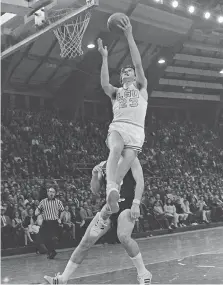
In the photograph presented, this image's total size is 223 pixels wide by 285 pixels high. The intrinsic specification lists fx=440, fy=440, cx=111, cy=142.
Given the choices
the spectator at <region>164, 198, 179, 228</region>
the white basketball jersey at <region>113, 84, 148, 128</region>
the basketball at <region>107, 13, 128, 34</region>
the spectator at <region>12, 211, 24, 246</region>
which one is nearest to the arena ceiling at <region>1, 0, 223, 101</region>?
the spectator at <region>164, 198, 179, 228</region>

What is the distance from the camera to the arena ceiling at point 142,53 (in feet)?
62.0

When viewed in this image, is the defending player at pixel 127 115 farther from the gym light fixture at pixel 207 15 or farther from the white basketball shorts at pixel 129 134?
the gym light fixture at pixel 207 15

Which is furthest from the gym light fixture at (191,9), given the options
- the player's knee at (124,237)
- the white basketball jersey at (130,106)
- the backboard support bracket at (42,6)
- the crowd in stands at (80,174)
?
the player's knee at (124,237)

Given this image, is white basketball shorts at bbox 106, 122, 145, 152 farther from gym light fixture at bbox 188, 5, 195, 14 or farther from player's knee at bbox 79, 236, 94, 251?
gym light fixture at bbox 188, 5, 195, 14

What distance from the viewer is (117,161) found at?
14.6 ft

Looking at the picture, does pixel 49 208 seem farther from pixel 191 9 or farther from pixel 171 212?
pixel 191 9

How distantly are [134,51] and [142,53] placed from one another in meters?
18.7

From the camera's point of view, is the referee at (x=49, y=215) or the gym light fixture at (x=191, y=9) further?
the gym light fixture at (x=191, y=9)

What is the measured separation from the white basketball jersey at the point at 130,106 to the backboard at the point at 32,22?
9.67 feet

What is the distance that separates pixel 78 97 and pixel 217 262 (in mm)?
16418

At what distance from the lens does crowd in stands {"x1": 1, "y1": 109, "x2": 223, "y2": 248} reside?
11594 millimetres

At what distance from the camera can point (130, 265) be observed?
8.05 metres

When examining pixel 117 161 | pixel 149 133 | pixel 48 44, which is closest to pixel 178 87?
pixel 149 133

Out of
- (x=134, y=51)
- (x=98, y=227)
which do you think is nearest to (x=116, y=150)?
(x=98, y=227)
